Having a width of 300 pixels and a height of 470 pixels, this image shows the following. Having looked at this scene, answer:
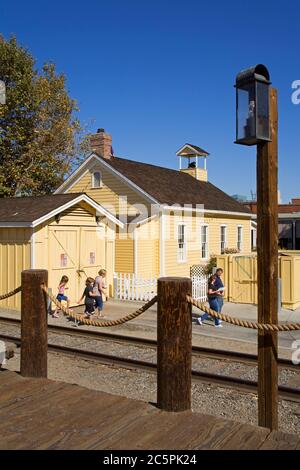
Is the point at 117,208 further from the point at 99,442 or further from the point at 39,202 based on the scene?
the point at 99,442

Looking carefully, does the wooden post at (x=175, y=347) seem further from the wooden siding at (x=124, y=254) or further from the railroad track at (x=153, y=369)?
the wooden siding at (x=124, y=254)

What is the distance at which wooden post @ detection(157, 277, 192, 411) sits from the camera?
4.05m

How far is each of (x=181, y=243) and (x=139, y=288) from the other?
475 centimetres

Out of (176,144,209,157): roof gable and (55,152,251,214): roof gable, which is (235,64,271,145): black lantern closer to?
(55,152,251,214): roof gable

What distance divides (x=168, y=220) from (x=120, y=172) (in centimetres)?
325

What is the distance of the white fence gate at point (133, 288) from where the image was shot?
1744 centimetres

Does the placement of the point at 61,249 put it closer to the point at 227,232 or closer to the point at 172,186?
the point at 172,186

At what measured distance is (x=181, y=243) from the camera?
850 inches

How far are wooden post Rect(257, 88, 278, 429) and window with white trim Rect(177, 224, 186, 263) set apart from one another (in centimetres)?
1710

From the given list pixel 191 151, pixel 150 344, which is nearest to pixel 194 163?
pixel 191 151

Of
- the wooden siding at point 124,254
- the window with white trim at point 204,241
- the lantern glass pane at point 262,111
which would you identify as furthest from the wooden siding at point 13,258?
the lantern glass pane at point 262,111

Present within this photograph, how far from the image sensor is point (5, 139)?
28.8 metres

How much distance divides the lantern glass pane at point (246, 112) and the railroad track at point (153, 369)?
13.9 ft
